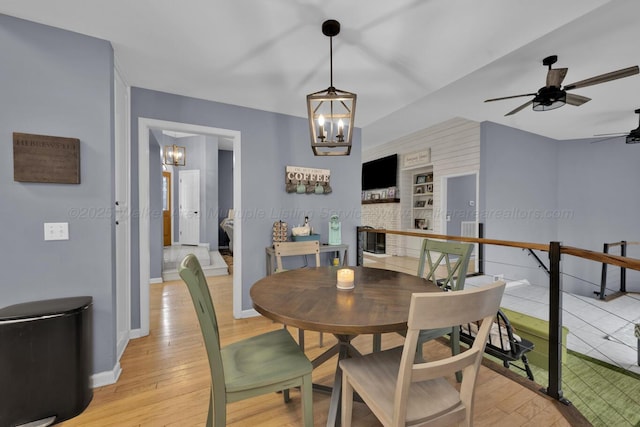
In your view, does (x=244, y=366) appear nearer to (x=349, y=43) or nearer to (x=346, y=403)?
(x=346, y=403)

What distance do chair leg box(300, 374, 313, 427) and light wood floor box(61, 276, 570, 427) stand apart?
403 millimetres

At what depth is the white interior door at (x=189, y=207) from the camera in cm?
679

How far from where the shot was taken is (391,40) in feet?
6.42

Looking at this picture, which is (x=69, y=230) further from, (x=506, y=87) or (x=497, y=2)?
(x=506, y=87)

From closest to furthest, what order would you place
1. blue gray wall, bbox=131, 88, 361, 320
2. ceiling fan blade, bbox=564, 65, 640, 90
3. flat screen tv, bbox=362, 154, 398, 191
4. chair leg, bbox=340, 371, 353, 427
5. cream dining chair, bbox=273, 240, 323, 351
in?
1. chair leg, bbox=340, 371, 353, 427
2. ceiling fan blade, bbox=564, 65, 640, 90
3. cream dining chair, bbox=273, 240, 323, 351
4. blue gray wall, bbox=131, 88, 361, 320
5. flat screen tv, bbox=362, 154, 398, 191

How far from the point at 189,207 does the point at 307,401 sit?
21.8 feet

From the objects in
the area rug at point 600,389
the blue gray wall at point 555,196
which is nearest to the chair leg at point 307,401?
the area rug at point 600,389

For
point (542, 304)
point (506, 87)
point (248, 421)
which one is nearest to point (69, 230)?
point (248, 421)

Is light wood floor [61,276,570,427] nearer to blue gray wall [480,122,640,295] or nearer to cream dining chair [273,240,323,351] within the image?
cream dining chair [273,240,323,351]

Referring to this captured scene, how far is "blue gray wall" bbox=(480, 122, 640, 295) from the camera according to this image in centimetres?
507

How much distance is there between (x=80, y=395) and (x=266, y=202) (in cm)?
221

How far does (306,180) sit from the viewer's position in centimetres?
340

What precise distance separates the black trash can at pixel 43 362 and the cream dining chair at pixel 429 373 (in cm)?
167

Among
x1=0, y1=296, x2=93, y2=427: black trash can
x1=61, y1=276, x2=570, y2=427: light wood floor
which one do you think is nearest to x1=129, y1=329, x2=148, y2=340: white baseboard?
x1=61, y1=276, x2=570, y2=427: light wood floor
